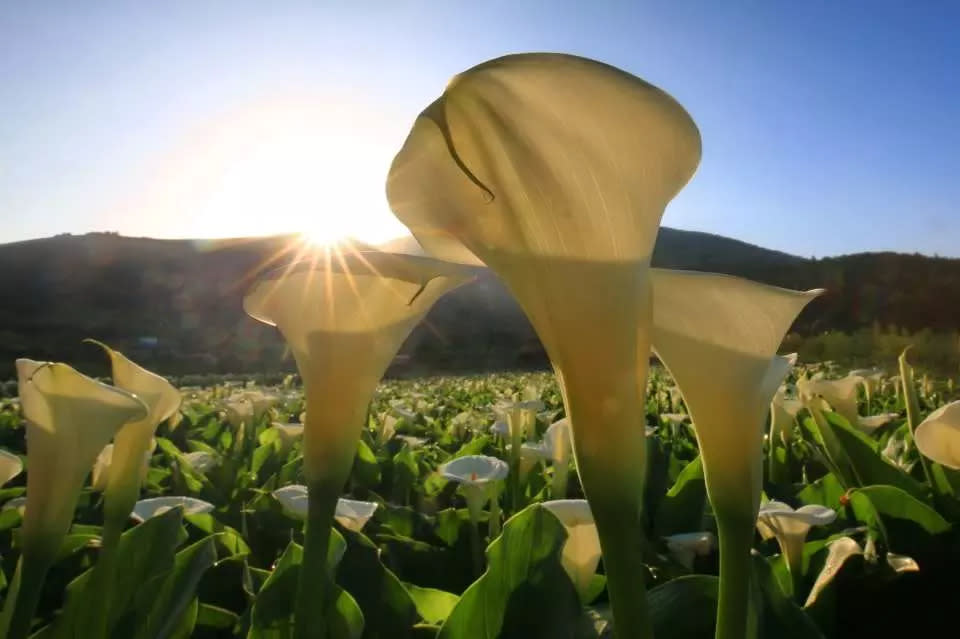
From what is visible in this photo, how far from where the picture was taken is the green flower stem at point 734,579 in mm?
373

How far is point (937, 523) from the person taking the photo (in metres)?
0.83

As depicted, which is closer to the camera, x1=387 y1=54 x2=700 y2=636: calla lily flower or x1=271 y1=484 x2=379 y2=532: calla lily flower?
x1=387 y1=54 x2=700 y2=636: calla lily flower

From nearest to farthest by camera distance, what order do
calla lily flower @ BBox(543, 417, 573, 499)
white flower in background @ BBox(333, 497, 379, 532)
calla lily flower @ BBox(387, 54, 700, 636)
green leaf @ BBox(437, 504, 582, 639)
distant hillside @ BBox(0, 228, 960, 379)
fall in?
calla lily flower @ BBox(387, 54, 700, 636)
green leaf @ BBox(437, 504, 582, 639)
white flower in background @ BBox(333, 497, 379, 532)
calla lily flower @ BBox(543, 417, 573, 499)
distant hillside @ BBox(0, 228, 960, 379)

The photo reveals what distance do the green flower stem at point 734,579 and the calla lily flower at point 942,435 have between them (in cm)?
40

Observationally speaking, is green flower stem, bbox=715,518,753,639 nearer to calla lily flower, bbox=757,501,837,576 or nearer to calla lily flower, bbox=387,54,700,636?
calla lily flower, bbox=387,54,700,636

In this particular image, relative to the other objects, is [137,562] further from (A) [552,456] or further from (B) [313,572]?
(A) [552,456]

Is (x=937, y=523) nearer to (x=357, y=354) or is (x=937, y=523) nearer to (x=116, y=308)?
(x=357, y=354)

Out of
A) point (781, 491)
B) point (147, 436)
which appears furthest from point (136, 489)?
point (781, 491)

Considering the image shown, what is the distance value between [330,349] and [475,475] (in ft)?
1.78

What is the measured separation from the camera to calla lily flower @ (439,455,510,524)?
0.97 metres

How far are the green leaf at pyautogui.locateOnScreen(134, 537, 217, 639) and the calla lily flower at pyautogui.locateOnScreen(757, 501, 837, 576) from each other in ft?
1.72

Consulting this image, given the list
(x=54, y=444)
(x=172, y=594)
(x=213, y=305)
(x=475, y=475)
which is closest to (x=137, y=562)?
(x=172, y=594)

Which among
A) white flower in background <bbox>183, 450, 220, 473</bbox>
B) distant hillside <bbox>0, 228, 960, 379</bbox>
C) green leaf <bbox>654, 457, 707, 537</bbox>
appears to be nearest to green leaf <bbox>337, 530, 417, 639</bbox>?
green leaf <bbox>654, 457, 707, 537</bbox>

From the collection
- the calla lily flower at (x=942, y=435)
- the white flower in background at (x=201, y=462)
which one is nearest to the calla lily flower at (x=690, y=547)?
the calla lily flower at (x=942, y=435)
